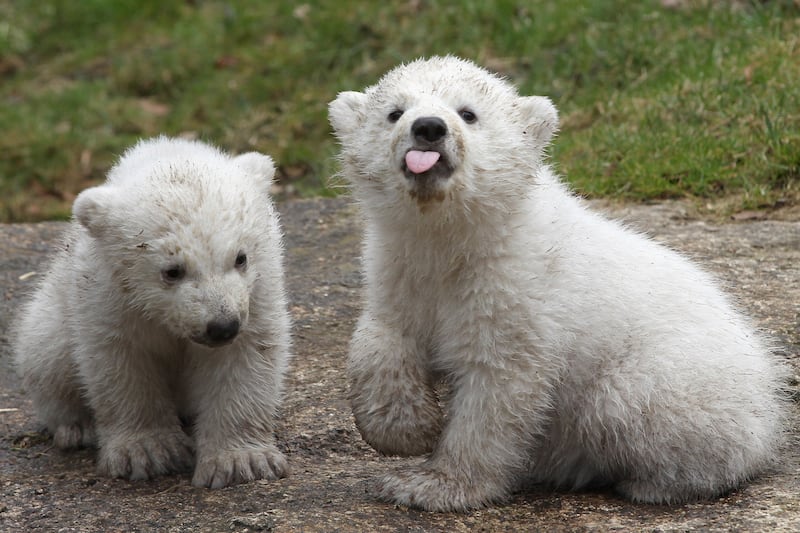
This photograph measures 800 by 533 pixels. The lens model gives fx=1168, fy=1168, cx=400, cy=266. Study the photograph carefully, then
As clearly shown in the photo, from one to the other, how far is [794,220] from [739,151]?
0.88 metres

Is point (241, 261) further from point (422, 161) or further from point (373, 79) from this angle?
point (373, 79)

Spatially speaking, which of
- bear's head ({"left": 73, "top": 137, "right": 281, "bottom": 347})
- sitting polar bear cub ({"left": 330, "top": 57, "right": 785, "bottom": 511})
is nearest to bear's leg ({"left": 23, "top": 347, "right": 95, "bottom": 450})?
bear's head ({"left": 73, "top": 137, "right": 281, "bottom": 347})

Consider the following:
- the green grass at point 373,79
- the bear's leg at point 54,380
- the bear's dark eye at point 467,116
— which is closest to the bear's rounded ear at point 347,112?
the bear's dark eye at point 467,116

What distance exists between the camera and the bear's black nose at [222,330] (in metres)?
4.27

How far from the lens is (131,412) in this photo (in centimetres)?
487

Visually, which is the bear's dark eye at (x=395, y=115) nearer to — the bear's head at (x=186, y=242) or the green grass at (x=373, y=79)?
the bear's head at (x=186, y=242)

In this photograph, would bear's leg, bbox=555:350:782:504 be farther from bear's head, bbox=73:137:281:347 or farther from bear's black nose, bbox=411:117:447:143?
bear's head, bbox=73:137:281:347

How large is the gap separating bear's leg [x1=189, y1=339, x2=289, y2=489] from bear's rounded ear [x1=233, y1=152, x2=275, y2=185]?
0.71m

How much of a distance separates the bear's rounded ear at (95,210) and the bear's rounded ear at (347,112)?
93 cm

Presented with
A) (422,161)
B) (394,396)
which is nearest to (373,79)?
(394,396)

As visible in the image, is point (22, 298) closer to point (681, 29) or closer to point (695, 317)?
point (695, 317)

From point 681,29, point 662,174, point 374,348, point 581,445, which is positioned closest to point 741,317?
point 581,445

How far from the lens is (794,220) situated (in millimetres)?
6844

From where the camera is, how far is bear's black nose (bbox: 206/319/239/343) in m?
4.27
